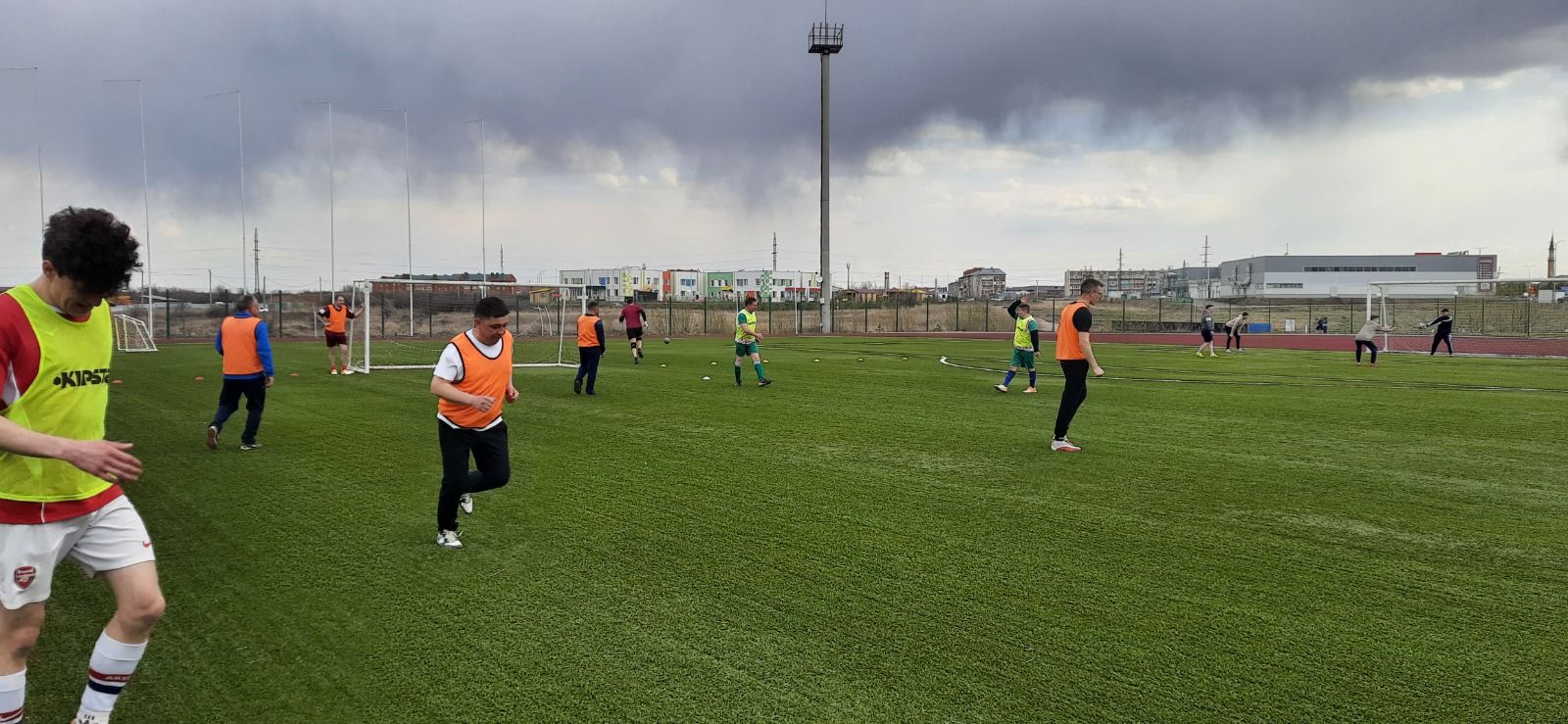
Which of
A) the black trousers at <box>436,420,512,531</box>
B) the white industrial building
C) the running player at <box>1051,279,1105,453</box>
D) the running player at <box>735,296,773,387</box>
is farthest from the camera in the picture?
the white industrial building

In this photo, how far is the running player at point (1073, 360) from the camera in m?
8.95

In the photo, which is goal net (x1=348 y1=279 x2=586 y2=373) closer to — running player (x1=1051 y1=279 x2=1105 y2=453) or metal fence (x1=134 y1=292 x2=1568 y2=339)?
metal fence (x1=134 y1=292 x2=1568 y2=339)

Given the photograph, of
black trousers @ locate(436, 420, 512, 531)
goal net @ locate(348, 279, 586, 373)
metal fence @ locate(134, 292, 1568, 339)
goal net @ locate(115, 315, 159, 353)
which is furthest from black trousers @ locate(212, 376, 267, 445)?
goal net @ locate(115, 315, 159, 353)

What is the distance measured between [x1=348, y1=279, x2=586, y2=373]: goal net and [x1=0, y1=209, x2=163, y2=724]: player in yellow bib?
33.9 feet

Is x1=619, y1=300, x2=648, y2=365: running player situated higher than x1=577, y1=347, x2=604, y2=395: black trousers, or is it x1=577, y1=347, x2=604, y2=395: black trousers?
x1=619, y1=300, x2=648, y2=365: running player

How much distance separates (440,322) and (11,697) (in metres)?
45.7

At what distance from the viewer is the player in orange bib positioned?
543cm

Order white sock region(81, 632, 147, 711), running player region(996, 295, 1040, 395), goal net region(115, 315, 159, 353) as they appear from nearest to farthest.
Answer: white sock region(81, 632, 147, 711), running player region(996, 295, 1040, 395), goal net region(115, 315, 159, 353)

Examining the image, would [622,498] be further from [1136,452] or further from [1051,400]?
[1051,400]

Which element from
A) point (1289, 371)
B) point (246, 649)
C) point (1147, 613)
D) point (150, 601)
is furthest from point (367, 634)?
point (1289, 371)

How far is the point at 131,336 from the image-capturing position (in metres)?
31.1

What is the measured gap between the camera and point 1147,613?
4.48 metres

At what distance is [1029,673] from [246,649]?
362cm

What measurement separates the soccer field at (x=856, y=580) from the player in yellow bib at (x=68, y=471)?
0.71 metres
